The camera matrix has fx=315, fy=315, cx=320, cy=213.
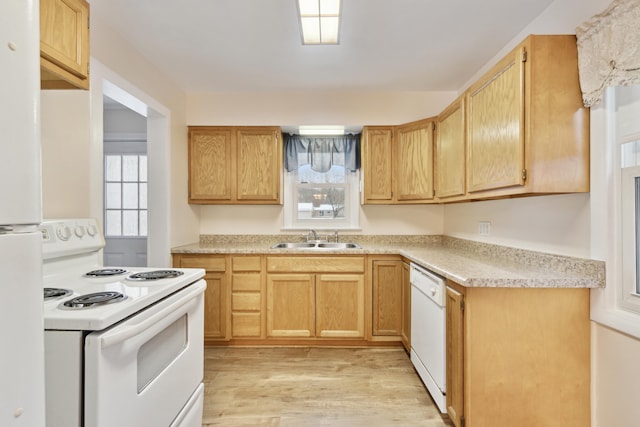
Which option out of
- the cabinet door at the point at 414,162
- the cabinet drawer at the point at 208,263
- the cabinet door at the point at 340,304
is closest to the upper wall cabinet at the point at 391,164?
the cabinet door at the point at 414,162

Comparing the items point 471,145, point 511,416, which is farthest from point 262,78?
point 511,416

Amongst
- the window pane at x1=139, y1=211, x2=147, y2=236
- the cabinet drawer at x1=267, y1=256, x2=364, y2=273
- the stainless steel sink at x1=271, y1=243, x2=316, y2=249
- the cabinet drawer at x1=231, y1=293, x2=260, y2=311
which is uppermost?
the window pane at x1=139, y1=211, x2=147, y2=236

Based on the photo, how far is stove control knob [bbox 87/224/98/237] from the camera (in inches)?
67.6

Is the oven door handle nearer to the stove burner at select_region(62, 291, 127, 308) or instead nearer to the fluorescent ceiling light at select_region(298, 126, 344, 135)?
the stove burner at select_region(62, 291, 127, 308)

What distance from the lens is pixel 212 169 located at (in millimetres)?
3172

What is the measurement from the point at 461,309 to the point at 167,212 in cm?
245

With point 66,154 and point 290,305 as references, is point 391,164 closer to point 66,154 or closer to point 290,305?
point 290,305

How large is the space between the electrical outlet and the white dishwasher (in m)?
0.66

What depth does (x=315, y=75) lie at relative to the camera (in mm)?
2805

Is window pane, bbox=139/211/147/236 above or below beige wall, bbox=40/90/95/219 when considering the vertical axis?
below

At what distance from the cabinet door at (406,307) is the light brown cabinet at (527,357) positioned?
3.42 ft

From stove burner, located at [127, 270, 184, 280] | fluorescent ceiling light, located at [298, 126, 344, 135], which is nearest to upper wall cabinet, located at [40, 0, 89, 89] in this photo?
stove burner, located at [127, 270, 184, 280]

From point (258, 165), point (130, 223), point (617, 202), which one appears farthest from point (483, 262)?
point (130, 223)

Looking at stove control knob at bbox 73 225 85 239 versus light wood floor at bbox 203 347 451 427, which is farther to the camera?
light wood floor at bbox 203 347 451 427
